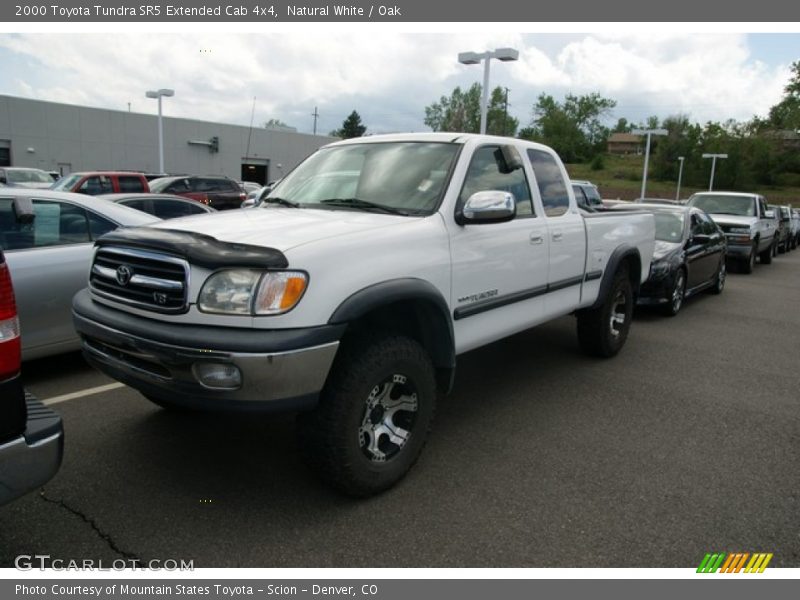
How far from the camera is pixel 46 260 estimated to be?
16.1ft

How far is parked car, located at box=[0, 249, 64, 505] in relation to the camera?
2.19m

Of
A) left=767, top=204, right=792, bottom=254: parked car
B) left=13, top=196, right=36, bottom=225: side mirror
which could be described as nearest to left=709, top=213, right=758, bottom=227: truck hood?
left=767, top=204, right=792, bottom=254: parked car

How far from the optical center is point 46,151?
33969 mm

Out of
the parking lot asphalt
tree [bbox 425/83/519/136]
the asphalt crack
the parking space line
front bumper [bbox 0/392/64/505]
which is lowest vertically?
the parking space line

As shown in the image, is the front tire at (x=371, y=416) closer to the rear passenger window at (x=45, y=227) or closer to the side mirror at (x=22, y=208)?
the side mirror at (x=22, y=208)

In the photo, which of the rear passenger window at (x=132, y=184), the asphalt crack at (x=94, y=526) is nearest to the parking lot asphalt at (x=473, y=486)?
the asphalt crack at (x=94, y=526)

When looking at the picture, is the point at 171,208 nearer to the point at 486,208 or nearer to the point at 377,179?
the point at 377,179

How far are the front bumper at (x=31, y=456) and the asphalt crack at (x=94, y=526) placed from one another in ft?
2.01

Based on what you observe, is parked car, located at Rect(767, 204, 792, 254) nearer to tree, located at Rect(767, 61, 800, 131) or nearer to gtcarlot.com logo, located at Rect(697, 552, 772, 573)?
gtcarlot.com logo, located at Rect(697, 552, 772, 573)

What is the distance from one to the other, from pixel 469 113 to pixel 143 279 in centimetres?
8198

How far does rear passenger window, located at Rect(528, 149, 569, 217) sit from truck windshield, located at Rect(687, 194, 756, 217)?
37.9 feet

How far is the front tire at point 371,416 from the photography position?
2.96 meters

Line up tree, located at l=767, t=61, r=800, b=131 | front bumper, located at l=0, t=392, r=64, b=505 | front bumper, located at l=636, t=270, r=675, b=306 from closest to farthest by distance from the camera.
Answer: front bumper, located at l=0, t=392, r=64, b=505, front bumper, located at l=636, t=270, r=675, b=306, tree, located at l=767, t=61, r=800, b=131

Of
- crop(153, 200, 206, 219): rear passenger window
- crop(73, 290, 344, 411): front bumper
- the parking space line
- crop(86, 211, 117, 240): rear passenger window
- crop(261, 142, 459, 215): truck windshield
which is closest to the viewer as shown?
crop(73, 290, 344, 411): front bumper
